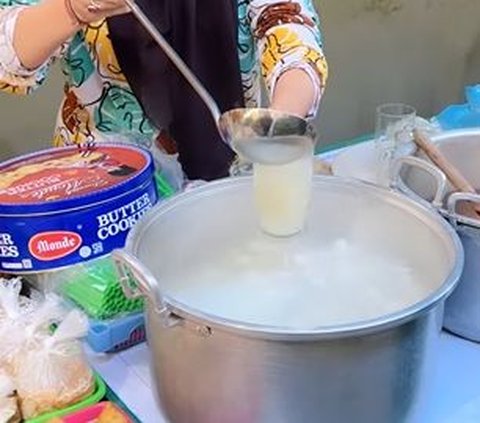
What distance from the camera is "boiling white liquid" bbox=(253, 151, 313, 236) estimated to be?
0.76 metres

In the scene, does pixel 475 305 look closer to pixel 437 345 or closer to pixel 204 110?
pixel 437 345

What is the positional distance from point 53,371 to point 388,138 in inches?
24.7

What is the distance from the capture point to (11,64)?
96 cm

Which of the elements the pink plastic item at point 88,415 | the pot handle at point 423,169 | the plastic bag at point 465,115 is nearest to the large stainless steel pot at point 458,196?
the pot handle at point 423,169

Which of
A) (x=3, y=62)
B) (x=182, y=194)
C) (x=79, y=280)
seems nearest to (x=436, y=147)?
(x=182, y=194)

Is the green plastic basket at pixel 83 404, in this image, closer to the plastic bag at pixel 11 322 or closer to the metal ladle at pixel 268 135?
the plastic bag at pixel 11 322

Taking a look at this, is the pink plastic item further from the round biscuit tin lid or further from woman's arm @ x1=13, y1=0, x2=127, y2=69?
woman's arm @ x1=13, y1=0, x2=127, y2=69

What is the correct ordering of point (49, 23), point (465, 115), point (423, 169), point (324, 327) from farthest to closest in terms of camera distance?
point (465, 115), point (49, 23), point (423, 169), point (324, 327)

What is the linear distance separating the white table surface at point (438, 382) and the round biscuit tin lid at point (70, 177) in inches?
6.7

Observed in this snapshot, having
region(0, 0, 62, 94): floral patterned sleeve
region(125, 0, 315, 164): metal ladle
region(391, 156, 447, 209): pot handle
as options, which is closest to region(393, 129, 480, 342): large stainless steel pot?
region(391, 156, 447, 209): pot handle

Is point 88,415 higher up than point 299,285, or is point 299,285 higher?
point 299,285

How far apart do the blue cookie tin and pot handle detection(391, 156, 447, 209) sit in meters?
0.26

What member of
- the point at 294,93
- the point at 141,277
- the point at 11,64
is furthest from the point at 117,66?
the point at 141,277

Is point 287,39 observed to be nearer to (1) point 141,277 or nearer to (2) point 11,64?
(2) point 11,64
